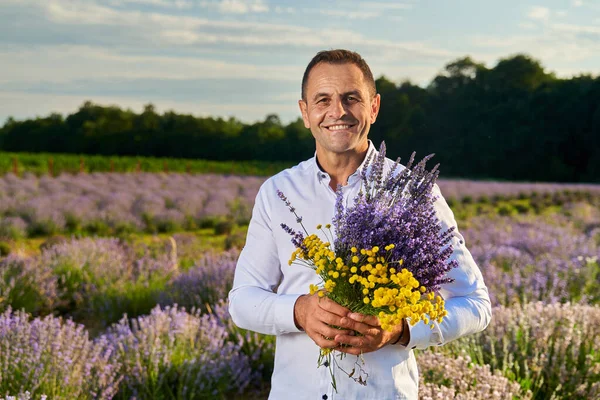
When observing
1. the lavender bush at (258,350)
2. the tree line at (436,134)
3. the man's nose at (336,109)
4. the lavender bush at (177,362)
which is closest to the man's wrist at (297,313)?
the man's nose at (336,109)

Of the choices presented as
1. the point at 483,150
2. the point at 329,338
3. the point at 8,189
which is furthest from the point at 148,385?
the point at 483,150

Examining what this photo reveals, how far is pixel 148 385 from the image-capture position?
12.7 feet

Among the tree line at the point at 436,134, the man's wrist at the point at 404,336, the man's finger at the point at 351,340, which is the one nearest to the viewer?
the man's finger at the point at 351,340

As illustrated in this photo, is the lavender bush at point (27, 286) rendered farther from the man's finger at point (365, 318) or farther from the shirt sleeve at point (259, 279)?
the man's finger at point (365, 318)

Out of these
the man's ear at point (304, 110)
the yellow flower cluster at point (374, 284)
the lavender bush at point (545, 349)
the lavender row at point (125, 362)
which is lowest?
the lavender row at point (125, 362)

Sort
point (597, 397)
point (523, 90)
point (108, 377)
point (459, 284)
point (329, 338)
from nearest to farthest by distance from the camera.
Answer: point (329, 338)
point (459, 284)
point (597, 397)
point (108, 377)
point (523, 90)

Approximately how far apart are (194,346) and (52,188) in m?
13.4

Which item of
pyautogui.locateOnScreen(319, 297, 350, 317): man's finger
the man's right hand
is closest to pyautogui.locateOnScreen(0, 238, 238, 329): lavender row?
the man's right hand

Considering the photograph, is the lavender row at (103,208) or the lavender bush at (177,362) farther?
the lavender row at (103,208)

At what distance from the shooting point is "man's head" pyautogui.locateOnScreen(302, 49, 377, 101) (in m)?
1.89

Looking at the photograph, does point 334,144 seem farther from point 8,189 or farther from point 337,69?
point 8,189

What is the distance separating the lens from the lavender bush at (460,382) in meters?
2.83

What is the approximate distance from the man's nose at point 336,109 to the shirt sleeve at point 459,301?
0.38 m

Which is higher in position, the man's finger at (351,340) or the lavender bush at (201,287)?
the man's finger at (351,340)
